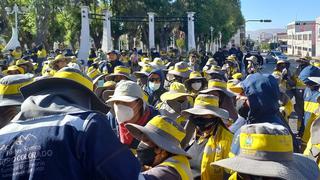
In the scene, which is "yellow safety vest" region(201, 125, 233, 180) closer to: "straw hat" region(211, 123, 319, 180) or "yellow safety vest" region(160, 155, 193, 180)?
"yellow safety vest" region(160, 155, 193, 180)

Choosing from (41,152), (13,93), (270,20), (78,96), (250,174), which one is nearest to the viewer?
(41,152)

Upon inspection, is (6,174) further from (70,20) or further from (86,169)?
(70,20)

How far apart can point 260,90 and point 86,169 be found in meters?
2.39

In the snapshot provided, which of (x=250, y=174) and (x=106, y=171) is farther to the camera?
(x=250, y=174)

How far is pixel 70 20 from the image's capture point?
39938 mm

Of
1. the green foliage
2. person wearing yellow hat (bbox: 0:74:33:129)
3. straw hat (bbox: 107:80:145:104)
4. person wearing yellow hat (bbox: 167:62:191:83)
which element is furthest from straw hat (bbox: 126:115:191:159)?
the green foliage

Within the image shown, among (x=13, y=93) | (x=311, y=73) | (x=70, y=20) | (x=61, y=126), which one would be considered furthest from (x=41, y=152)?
(x=70, y=20)

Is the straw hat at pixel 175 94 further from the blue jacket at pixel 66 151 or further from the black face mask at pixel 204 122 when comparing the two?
the blue jacket at pixel 66 151

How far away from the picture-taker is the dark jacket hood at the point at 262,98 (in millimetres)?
4164

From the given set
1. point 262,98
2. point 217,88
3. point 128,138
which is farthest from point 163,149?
point 217,88

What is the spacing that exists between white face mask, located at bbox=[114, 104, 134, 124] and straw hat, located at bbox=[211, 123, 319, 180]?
139 cm

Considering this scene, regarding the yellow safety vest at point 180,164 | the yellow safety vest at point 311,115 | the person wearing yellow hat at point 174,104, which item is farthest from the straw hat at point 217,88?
→ the yellow safety vest at point 180,164

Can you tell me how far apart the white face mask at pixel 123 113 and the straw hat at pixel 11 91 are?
77 cm

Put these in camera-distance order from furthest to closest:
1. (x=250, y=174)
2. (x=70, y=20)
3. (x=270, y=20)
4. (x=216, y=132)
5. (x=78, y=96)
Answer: (x=270, y=20) → (x=70, y=20) → (x=216, y=132) → (x=250, y=174) → (x=78, y=96)
